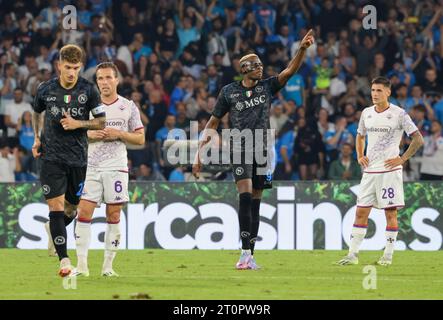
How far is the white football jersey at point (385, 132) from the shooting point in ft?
51.8

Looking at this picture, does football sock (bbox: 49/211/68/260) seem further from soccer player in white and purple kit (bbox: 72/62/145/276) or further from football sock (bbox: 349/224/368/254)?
football sock (bbox: 349/224/368/254)

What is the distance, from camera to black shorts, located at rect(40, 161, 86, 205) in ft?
40.7

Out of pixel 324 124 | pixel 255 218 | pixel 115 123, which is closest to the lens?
pixel 115 123

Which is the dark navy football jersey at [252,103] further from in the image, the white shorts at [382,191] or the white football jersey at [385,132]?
the white shorts at [382,191]

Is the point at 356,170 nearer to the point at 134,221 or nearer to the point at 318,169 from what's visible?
the point at 318,169

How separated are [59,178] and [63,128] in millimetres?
547

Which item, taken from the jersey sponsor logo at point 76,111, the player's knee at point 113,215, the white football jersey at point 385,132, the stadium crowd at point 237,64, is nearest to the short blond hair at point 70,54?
the jersey sponsor logo at point 76,111

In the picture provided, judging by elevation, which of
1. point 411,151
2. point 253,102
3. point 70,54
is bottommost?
point 411,151

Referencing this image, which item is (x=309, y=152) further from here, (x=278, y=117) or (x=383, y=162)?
(x=383, y=162)

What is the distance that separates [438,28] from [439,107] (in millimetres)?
3123

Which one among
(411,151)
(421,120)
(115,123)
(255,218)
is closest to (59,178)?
(115,123)

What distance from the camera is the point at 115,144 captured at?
13.4m

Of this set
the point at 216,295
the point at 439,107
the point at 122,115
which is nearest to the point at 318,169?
the point at 439,107

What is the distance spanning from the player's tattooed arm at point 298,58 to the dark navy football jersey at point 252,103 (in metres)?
0.24
